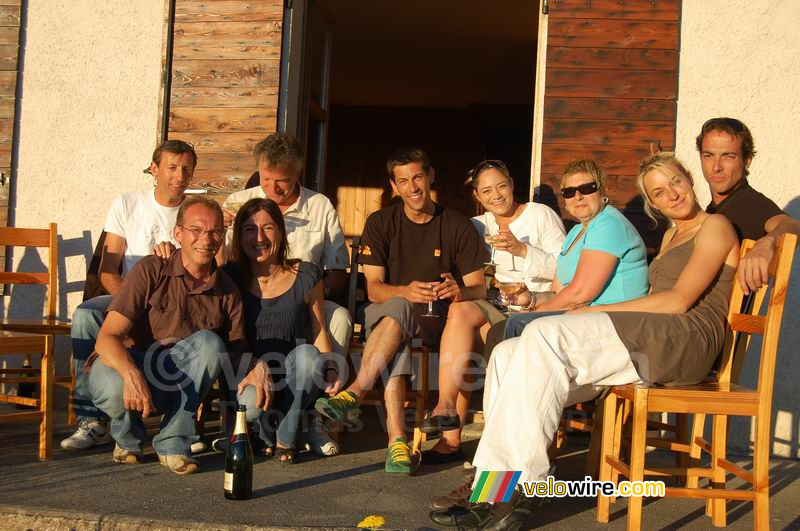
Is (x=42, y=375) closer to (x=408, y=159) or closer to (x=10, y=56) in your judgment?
(x=408, y=159)

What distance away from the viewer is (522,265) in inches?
168

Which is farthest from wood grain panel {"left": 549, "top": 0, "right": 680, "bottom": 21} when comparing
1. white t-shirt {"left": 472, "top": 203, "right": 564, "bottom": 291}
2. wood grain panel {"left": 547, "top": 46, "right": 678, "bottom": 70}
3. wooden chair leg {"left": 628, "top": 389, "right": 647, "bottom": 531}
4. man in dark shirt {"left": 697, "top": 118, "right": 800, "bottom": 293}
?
wooden chair leg {"left": 628, "top": 389, "right": 647, "bottom": 531}

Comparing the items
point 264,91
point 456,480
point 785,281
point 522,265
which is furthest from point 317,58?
point 785,281

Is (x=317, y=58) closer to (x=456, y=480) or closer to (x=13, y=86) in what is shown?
(x=13, y=86)

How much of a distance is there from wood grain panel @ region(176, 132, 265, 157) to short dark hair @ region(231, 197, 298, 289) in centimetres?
125

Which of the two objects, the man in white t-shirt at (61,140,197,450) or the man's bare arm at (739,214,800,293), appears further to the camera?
the man in white t-shirt at (61,140,197,450)

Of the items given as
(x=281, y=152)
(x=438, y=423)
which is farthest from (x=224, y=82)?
(x=438, y=423)

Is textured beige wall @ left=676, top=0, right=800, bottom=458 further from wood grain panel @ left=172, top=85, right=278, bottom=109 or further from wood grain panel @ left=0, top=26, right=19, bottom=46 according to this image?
wood grain panel @ left=0, top=26, right=19, bottom=46

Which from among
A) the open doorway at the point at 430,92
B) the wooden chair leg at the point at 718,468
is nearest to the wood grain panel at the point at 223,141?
the open doorway at the point at 430,92

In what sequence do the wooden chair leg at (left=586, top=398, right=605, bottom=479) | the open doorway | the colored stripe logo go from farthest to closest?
the open doorway, the wooden chair leg at (left=586, top=398, right=605, bottom=479), the colored stripe logo

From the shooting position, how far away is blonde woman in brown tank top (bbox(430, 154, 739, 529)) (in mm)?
2764

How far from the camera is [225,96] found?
5.09 metres

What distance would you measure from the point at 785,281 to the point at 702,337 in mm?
338

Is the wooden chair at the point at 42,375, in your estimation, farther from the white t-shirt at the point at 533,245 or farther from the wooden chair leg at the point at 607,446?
the wooden chair leg at the point at 607,446
